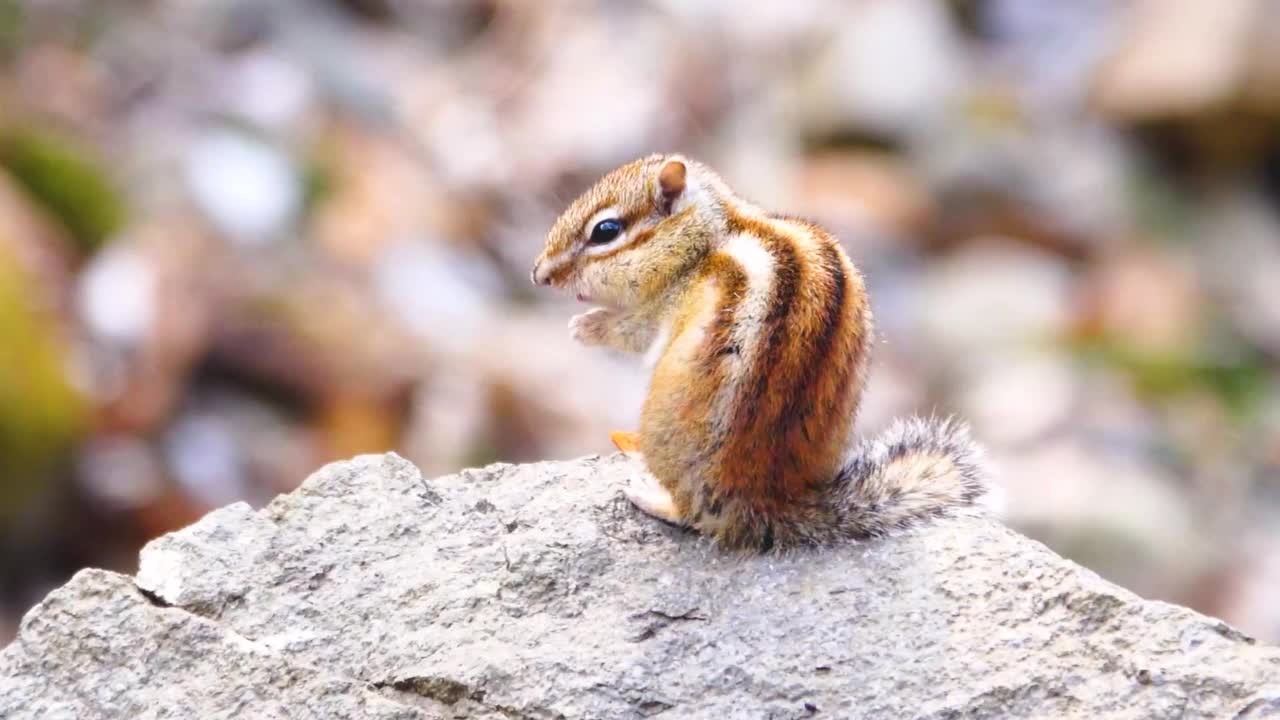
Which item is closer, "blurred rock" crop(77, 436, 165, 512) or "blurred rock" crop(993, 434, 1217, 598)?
"blurred rock" crop(77, 436, 165, 512)

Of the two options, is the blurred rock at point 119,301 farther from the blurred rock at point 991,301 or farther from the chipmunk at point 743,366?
the chipmunk at point 743,366

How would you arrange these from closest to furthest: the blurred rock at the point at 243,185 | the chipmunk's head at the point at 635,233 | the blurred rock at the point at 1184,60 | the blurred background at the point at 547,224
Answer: the chipmunk's head at the point at 635,233
the blurred background at the point at 547,224
the blurred rock at the point at 243,185
the blurred rock at the point at 1184,60

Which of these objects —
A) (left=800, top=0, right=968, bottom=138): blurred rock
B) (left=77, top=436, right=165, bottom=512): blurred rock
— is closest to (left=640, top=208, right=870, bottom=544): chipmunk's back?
(left=77, top=436, right=165, bottom=512): blurred rock

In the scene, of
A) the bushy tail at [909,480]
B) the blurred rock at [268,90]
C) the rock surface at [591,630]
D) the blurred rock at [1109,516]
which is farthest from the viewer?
the blurred rock at [268,90]

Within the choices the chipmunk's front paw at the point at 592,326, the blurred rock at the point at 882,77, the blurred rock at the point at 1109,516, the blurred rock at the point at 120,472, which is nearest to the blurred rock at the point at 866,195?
the blurred rock at the point at 882,77

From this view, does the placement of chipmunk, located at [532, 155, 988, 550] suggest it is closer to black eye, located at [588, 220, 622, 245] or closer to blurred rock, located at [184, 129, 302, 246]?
black eye, located at [588, 220, 622, 245]
